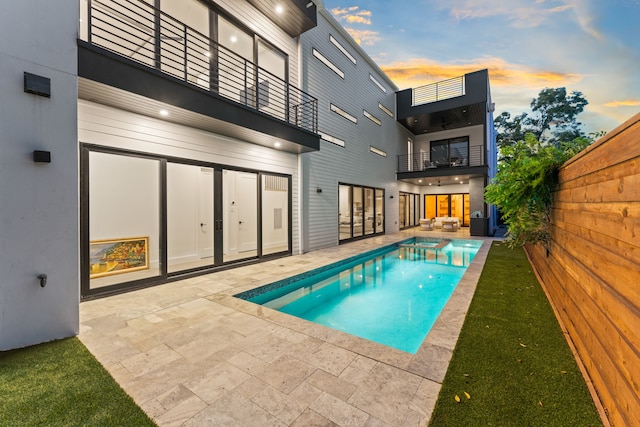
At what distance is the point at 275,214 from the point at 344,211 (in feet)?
11.2

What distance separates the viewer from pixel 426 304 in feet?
15.6

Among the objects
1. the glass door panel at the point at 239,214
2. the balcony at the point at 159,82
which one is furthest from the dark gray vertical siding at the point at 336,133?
the balcony at the point at 159,82

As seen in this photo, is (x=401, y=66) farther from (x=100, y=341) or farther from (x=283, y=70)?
(x=100, y=341)

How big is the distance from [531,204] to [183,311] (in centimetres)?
538

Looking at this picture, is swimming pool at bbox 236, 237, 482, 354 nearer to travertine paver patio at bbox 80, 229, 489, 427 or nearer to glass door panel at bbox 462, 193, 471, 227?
travertine paver patio at bbox 80, 229, 489, 427

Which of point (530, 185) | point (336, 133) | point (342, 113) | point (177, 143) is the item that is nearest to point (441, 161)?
point (342, 113)

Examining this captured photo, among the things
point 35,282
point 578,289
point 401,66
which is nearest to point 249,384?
point 35,282

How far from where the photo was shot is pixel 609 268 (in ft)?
5.73

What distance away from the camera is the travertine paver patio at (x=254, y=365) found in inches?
71.9

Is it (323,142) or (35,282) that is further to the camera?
(323,142)

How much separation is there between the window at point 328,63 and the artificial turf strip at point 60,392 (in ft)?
29.6

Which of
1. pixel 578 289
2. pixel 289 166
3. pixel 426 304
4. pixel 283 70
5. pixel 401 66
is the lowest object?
pixel 426 304

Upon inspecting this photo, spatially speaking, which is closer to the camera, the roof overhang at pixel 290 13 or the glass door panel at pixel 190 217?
the glass door panel at pixel 190 217

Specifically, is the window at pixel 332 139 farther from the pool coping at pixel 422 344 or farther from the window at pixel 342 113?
the pool coping at pixel 422 344
